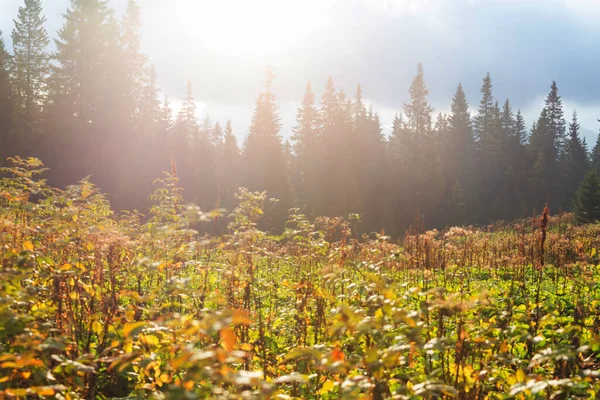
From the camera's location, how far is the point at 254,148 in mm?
35625

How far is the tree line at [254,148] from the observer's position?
29375 millimetres

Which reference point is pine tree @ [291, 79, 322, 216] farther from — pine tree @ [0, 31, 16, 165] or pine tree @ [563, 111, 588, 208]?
pine tree @ [563, 111, 588, 208]

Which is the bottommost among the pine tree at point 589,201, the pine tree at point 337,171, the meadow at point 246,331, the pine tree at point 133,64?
the meadow at point 246,331

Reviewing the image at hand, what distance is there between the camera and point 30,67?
106ft

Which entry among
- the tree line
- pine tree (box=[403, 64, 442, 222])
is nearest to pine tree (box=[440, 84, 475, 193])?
the tree line

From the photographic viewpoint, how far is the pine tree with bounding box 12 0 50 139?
3106 cm

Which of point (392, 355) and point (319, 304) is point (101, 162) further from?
point (392, 355)

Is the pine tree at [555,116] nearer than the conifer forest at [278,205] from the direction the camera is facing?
No

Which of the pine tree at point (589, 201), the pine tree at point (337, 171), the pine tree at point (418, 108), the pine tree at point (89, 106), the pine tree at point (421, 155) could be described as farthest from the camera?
the pine tree at point (418, 108)

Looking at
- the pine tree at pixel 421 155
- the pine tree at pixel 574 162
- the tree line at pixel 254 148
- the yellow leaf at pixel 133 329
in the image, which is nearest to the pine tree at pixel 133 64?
the tree line at pixel 254 148

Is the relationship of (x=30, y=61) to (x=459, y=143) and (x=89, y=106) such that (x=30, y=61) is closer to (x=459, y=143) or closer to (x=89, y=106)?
(x=89, y=106)

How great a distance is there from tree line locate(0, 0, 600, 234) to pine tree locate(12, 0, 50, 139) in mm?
87

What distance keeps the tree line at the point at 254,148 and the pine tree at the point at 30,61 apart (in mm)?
87

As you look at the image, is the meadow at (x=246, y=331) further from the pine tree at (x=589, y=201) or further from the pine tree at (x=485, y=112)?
the pine tree at (x=485, y=112)
